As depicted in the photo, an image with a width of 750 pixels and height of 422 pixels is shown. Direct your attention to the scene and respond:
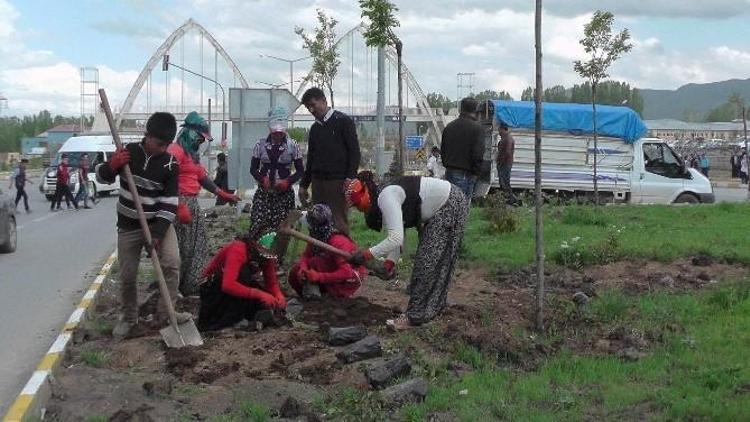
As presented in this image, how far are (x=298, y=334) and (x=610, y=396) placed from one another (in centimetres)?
274

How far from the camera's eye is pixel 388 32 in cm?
1389

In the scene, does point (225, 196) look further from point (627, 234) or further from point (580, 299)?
point (627, 234)

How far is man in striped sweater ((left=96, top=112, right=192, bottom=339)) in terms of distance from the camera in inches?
310

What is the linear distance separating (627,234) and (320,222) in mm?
6421

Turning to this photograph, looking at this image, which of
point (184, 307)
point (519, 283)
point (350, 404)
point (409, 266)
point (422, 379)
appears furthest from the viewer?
point (409, 266)

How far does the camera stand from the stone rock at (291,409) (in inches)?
224

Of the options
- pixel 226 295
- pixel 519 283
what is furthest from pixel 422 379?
pixel 519 283

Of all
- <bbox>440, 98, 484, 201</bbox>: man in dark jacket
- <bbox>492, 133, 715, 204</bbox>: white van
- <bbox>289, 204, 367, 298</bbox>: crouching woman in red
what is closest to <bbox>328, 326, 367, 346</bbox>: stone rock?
<bbox>289, 204, 367, 298</bbox>: crouching woman in red

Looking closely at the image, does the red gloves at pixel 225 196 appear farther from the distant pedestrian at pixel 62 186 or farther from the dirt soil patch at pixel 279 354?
the distant pedestrian at pixel 62 186

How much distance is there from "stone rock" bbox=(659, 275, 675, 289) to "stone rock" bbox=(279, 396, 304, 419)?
17.6 ft

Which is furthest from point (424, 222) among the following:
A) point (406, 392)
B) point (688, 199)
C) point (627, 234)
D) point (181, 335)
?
point (688, 199)

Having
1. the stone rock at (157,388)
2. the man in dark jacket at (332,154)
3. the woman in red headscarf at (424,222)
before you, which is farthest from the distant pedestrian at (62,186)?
the stone rock at (157,388)

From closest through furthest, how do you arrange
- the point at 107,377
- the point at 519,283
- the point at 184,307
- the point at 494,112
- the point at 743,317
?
the point at 107,377, the point at 743,317, the point at 184,307, the point at 519,283, the point at 494,112

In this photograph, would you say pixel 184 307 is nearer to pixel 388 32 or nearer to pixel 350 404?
pixel 350 404
